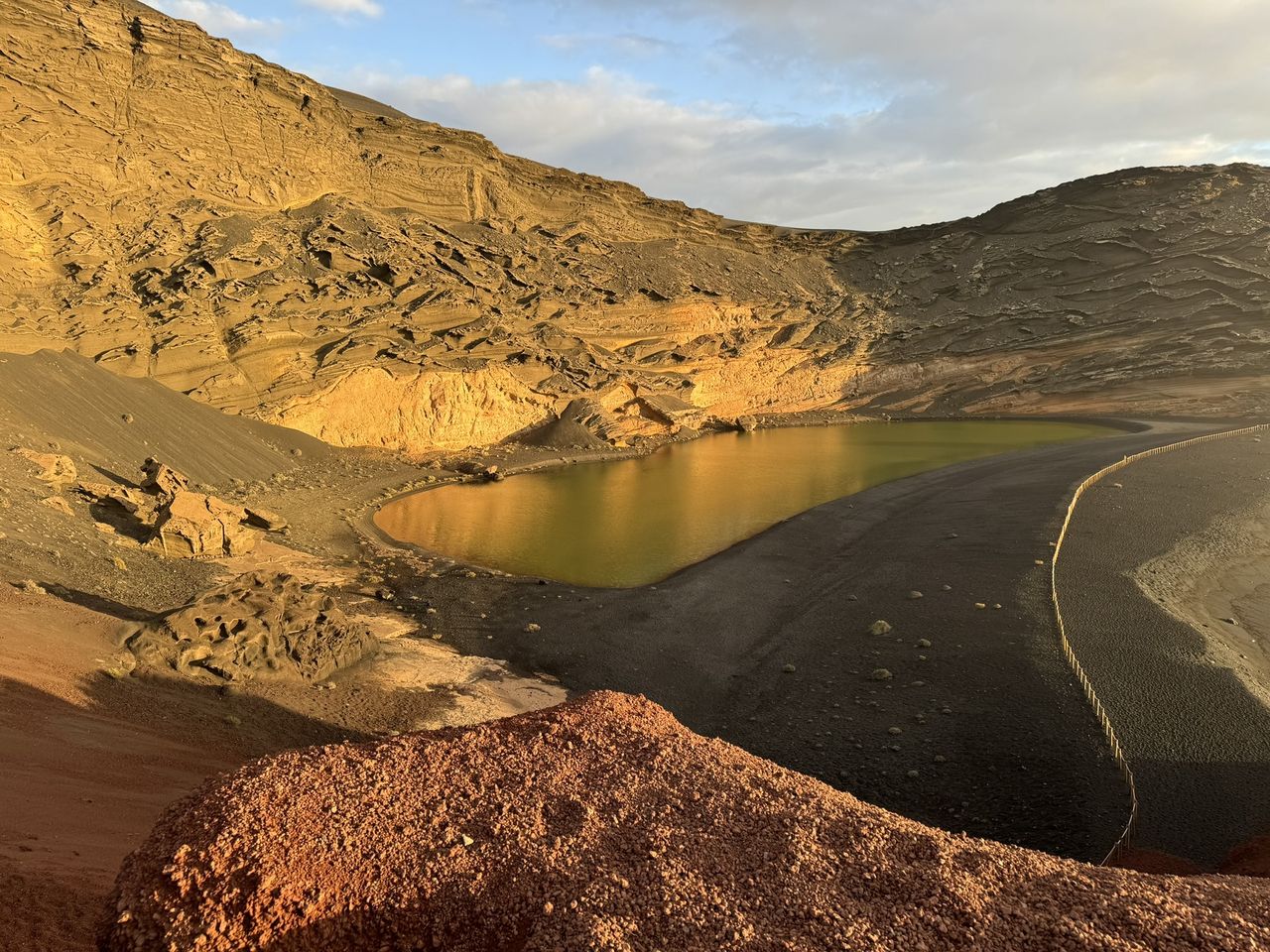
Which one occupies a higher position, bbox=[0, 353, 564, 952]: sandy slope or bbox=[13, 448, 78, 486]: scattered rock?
Answer: bbox=[13, 448, 78, 486]: scattered rock

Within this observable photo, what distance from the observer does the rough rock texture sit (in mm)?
10297

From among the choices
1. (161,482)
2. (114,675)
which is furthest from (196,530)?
(114,675)

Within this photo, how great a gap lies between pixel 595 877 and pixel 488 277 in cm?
3713

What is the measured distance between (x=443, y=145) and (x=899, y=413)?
117 ft

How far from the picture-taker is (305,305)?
29391mm

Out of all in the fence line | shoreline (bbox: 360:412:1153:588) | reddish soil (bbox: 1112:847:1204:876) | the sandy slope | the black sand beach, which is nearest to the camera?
the sandy slope

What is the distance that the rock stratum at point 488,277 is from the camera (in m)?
26.0

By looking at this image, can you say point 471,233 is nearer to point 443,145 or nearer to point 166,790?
point 443,145

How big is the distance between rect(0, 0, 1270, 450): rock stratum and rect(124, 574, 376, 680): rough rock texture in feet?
51.7

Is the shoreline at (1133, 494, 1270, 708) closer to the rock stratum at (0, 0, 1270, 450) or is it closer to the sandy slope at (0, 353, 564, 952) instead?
the sandy slope at (0, 353, 564, 952)

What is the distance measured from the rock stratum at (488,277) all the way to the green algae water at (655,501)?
19.7 feet

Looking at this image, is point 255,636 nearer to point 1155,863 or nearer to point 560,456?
point 1155,863

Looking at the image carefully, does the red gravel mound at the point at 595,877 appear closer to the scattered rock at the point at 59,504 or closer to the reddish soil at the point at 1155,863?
the reddish soil at the point at 1155,863

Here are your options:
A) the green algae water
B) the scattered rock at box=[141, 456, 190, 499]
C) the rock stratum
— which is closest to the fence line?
the green algae water
